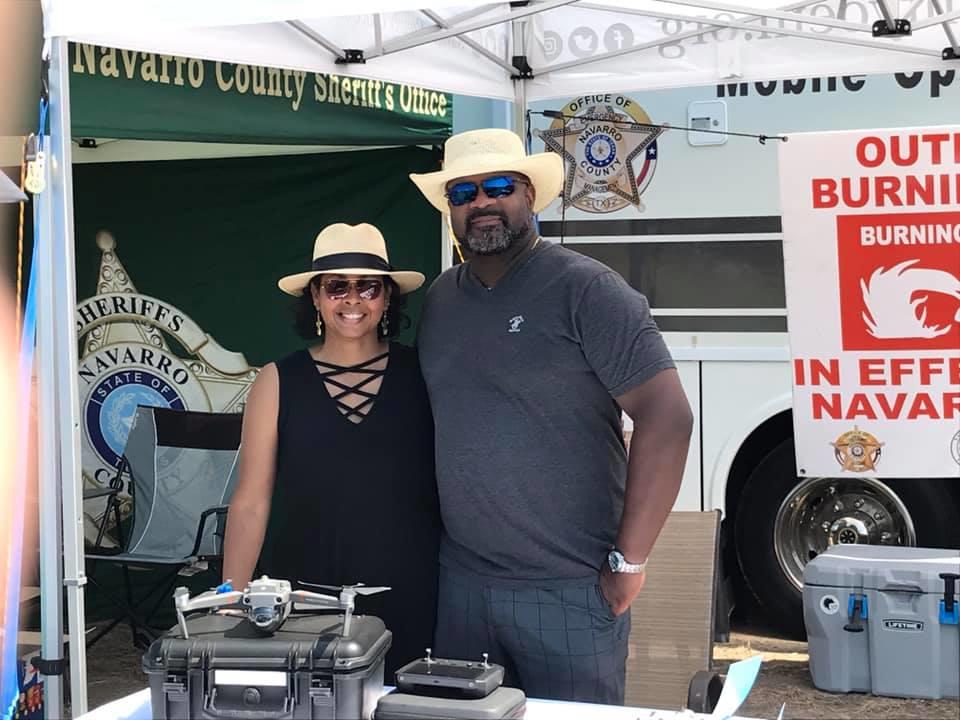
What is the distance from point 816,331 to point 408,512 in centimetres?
246

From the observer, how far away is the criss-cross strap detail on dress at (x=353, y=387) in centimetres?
253

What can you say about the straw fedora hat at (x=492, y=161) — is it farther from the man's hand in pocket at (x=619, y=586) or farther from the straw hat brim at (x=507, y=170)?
the man's hand in pocket at (x=619, y=586)

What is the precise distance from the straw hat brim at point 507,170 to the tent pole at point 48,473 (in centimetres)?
87

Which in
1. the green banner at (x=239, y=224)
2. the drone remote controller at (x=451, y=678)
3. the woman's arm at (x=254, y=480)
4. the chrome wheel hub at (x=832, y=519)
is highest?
the green banner at (x=239, y=224)

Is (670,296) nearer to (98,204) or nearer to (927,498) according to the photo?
(927,498)

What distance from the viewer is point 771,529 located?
Result: 17.5ft

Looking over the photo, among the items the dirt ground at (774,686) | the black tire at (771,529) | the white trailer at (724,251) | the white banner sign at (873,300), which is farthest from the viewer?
the black tire at (771,529)

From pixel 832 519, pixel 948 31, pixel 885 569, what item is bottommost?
pixel 885 569

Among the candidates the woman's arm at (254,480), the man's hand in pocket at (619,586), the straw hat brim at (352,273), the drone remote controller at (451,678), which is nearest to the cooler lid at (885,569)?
the man's hand in pocket at (619,586)

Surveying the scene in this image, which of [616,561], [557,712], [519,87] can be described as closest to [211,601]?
[557,712]

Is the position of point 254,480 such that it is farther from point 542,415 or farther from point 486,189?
point 486,189

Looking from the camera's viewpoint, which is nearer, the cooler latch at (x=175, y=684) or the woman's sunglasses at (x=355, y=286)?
the cooler latch at (x=175, y=684)

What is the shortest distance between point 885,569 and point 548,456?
2.78 m

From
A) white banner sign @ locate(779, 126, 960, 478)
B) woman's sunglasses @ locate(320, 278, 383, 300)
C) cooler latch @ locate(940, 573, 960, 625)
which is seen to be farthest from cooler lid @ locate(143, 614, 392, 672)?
cooler latch @ locate(940, 573, 960, 625)
